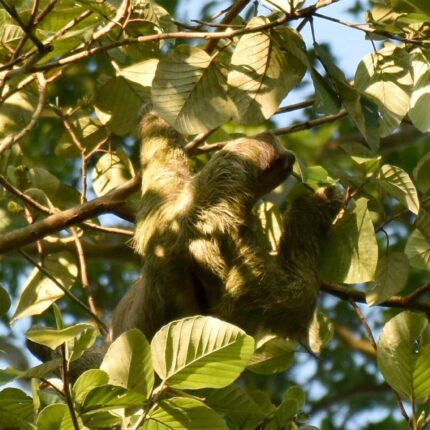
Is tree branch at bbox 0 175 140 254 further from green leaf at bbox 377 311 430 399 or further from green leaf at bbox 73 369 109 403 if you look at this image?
green leaf at bbox 377 311 430 399

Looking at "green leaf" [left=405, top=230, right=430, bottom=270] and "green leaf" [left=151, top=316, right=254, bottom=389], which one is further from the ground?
"green leaf" [left=151, top=316, right=254, bottom=389]

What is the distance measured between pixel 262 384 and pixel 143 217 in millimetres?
5873

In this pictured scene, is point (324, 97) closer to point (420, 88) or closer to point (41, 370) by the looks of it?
point (420, 88)

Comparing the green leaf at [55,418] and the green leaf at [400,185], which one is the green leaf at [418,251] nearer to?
the green leaf at [400,185]

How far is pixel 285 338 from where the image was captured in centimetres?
399

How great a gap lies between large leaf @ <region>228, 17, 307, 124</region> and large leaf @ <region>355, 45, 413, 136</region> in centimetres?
28

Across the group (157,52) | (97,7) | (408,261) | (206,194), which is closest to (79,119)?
(157,52)

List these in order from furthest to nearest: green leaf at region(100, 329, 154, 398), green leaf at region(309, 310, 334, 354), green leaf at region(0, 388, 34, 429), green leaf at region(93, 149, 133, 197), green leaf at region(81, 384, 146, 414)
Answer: green leaf at region(93, 149, 133, 197) → green leaf at region(309, 310, 334, 354) → green leaf at region(0, 388, 34, 429) → green leaf at region(100, 329, 154, 398) → green leaf at region(81, 384, 146, 414)

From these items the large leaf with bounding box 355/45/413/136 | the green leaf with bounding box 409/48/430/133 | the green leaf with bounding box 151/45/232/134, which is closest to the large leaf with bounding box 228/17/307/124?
the green leaf with bounding box 151/45/232/134

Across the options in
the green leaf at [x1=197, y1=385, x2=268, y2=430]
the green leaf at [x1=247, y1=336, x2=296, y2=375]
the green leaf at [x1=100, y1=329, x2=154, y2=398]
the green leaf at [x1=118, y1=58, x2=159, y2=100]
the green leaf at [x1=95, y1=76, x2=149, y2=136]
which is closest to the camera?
the green leaf at [x1=100, y1=329, x2=154, y2=398]

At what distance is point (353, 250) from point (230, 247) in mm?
655

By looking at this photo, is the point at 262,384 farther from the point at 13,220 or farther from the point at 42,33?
the point at 42,33

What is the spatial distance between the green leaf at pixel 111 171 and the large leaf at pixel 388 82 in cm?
169

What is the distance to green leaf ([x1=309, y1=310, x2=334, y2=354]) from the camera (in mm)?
4270
